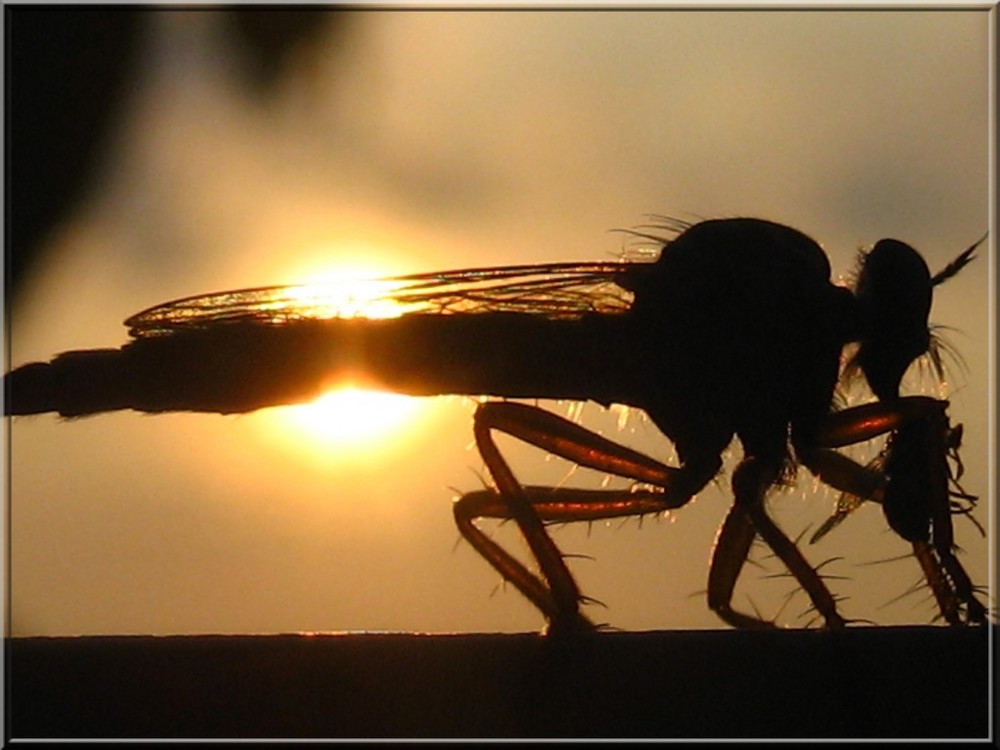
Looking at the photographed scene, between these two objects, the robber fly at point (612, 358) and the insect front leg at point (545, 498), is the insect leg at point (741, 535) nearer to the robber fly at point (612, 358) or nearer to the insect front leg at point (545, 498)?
the robber fly at point (612, 358)

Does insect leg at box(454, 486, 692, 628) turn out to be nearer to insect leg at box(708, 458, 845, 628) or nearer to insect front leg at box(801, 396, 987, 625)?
insect leg at box(708, 458, 845, 628)

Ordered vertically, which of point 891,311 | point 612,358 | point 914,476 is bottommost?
point 914,476

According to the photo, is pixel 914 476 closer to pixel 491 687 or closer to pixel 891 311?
pixel 891 311

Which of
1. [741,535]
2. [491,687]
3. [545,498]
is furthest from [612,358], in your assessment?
[491,687]

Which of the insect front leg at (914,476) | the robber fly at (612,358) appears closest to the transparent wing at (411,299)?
the robber fly at (612,358)

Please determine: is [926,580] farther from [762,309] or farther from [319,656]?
[319,656]

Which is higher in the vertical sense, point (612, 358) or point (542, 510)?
point (612, 358)
